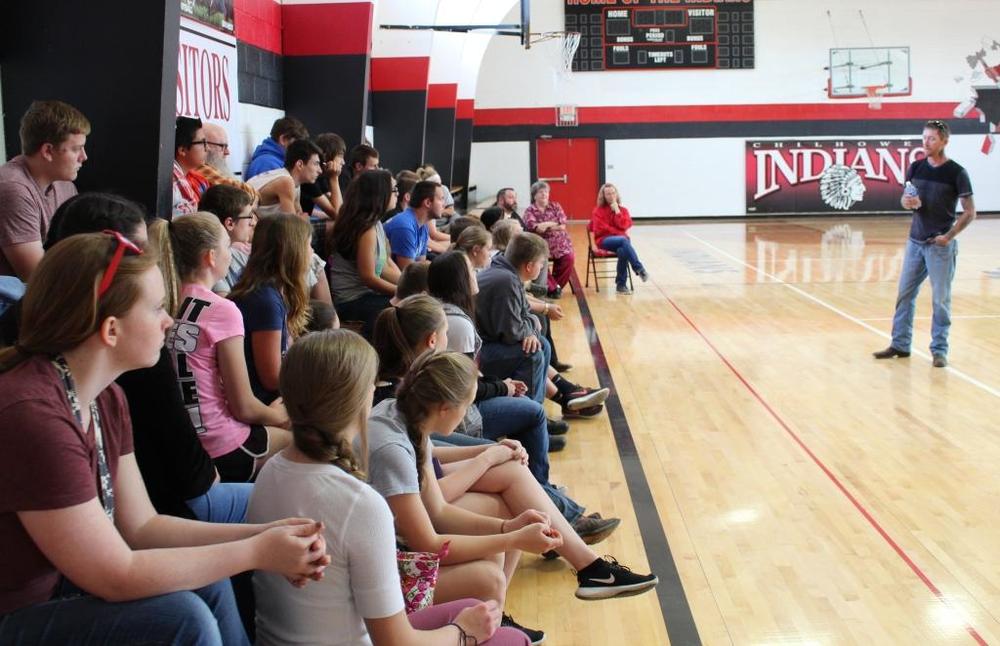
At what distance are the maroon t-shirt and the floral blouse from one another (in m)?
10.1

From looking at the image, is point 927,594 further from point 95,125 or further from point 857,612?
point 95,125

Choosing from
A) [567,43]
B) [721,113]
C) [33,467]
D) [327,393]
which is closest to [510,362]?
[327,393]

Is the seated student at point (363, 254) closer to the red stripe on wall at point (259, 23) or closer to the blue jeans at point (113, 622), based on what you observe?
the red stripe on wall at point (259, 23)

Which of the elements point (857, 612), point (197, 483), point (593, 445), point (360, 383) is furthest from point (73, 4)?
point (857, 612)

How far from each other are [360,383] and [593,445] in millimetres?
3757

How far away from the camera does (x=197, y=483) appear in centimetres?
249

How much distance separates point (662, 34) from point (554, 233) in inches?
456

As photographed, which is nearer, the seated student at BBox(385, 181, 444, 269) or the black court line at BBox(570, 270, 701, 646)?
the black court line at BBox(570, 270, 701, 646)

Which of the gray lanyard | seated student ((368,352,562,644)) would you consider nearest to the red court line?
seated student ((368,352,562,644))

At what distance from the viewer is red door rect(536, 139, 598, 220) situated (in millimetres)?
22719

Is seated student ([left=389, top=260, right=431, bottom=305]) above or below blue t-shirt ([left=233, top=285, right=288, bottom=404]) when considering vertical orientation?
above

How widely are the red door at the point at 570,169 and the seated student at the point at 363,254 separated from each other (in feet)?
55.9

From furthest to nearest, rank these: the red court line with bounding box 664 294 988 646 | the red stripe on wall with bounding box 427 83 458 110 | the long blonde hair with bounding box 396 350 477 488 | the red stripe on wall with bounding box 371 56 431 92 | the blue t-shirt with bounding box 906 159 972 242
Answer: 1. the red stripe on wall with bounding box 427 83 458 110
2. the red stripe on wall with bounding box 371 56 431 92
3. the blue t-shirt with bounding box 906 159 972 242
4. the red court line with bounding box 664 294 988 646
5. the long blonde hair with bounding box 396 350 477 488

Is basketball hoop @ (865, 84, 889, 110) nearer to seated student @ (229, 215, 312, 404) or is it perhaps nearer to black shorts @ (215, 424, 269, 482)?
seated student @ (229, 215, 312, 404)
